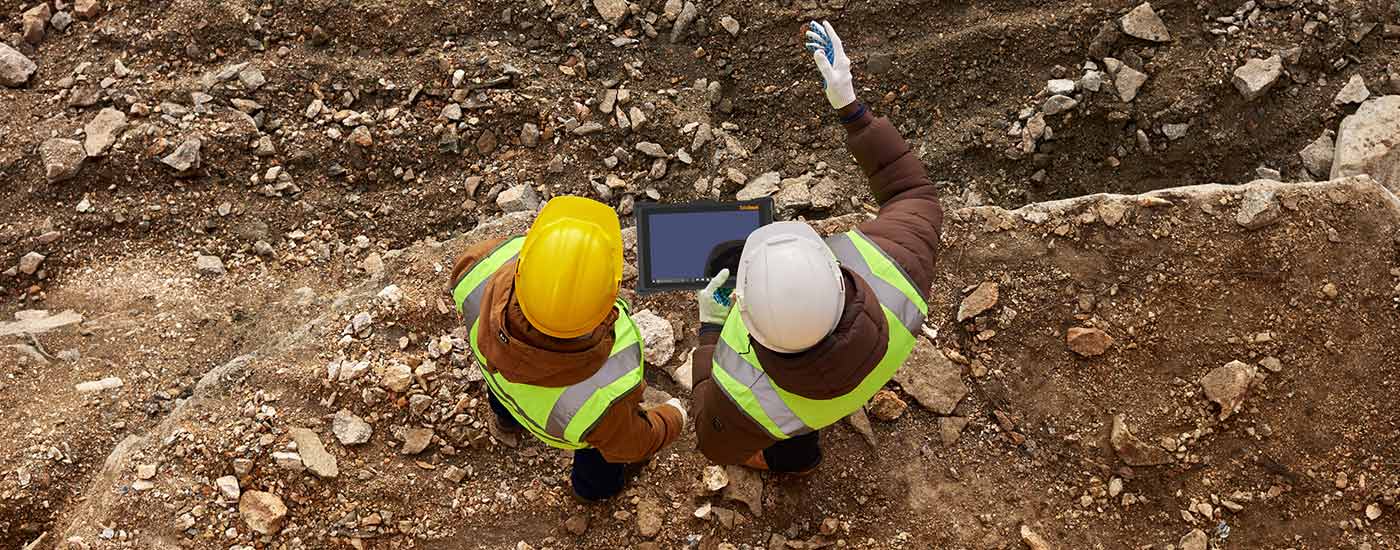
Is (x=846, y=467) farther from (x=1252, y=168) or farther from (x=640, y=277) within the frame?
(x=1252, y=168)

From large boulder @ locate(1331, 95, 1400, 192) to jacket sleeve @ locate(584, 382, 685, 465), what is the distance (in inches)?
141

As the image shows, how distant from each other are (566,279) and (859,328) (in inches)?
32.2

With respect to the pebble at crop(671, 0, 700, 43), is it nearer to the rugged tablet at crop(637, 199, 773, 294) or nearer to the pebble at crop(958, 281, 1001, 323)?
the rugged tablet at crop(637, 199, 773, 294)

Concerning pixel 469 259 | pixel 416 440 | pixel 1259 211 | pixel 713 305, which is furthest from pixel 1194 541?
pixel 416 440

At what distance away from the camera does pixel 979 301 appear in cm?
398

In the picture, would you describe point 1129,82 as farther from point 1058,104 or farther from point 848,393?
point 848,393

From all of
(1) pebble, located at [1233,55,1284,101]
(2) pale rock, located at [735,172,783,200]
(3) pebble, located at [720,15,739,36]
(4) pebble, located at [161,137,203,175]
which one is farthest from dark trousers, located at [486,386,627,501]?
(1) pebble, located at [1233,55,1284,101]

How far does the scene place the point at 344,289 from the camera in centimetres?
473

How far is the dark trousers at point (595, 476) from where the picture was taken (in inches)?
131

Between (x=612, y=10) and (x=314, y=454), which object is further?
(x=612, y=10)

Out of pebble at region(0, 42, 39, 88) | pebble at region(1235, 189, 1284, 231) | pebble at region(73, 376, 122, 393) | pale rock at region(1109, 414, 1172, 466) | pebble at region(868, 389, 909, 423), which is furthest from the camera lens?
pebble at region(0, 42, 39, 88)

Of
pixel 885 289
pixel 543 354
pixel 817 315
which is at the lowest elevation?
pixel 885 289

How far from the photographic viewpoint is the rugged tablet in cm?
358

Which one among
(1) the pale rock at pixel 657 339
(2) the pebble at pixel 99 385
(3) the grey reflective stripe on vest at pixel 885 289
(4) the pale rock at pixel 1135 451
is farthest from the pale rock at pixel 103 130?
(4) the pale rock at pixel 1135 451
